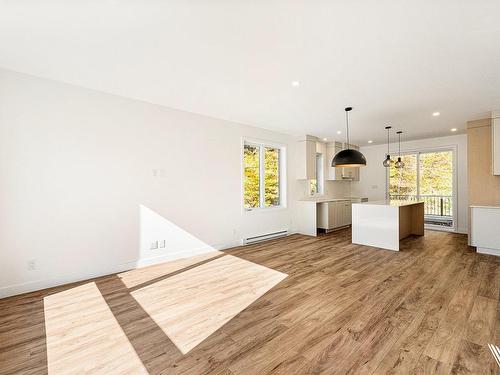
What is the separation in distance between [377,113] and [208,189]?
146 inches

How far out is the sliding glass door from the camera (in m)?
6.74

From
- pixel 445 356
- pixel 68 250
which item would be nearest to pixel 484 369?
pixel 445 356

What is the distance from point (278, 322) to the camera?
7.55ft

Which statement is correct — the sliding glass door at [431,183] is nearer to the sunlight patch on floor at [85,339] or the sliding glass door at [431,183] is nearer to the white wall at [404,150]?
the white wall at [404,150]

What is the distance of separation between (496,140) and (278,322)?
5.36 meters

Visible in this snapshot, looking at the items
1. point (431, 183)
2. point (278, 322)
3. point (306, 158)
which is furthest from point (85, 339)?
point (431, 183)

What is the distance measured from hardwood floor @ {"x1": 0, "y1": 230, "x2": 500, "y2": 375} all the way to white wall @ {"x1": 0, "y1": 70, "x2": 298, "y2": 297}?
1.42ft

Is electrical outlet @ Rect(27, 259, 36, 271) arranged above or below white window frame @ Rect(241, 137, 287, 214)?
below

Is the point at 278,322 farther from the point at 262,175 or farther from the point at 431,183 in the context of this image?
the point at 431,183

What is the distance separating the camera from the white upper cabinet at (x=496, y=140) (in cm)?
442

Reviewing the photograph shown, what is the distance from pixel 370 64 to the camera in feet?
9.18

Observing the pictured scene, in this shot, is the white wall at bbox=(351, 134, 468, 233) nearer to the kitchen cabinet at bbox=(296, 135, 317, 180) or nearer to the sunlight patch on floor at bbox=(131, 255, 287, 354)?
the kitchen cabinet at bbox=(296, 135, 317, 180)

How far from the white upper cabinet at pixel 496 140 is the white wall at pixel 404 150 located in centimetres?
218

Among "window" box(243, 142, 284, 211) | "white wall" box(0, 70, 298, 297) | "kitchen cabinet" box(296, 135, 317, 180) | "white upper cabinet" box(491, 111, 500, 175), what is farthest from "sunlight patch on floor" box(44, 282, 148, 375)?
"white upper cabinet" box(491, 111, 500, 175)
